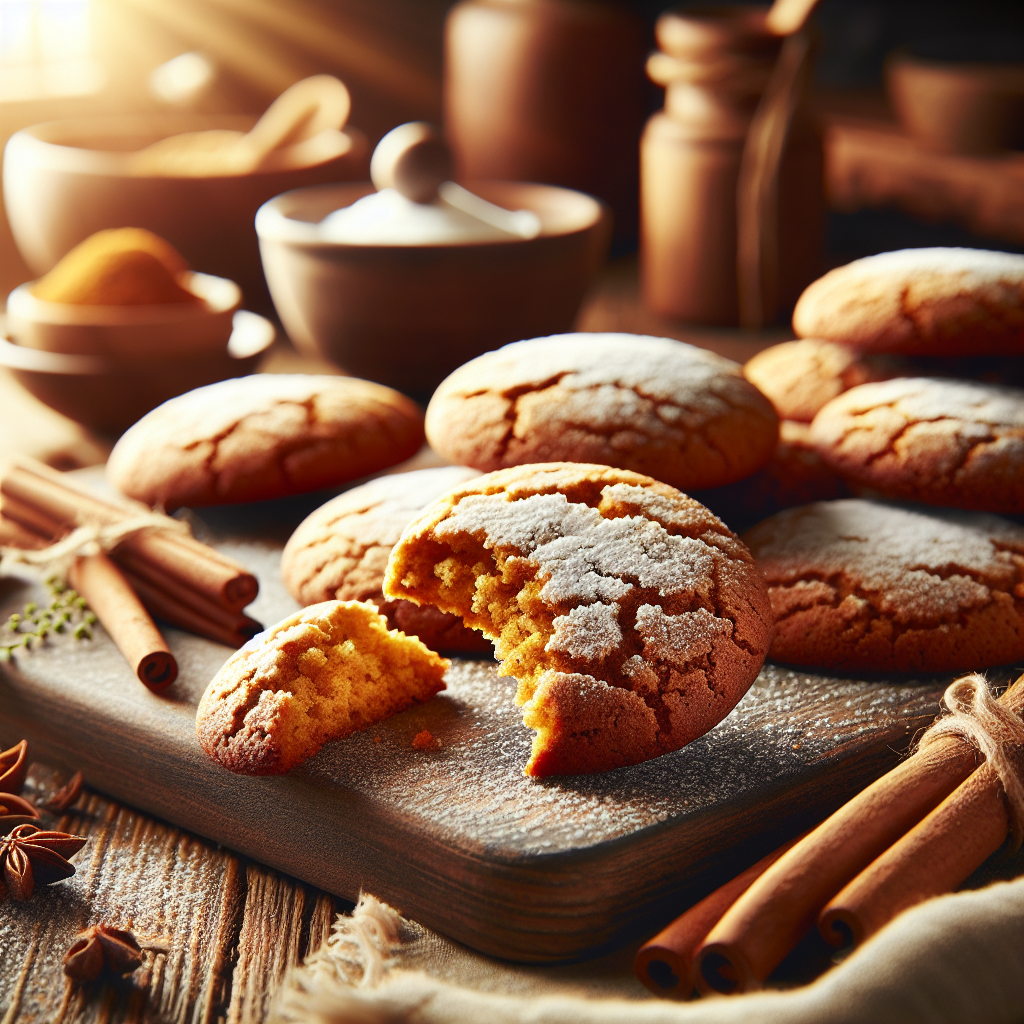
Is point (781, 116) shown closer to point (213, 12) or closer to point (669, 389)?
point (669, 389)

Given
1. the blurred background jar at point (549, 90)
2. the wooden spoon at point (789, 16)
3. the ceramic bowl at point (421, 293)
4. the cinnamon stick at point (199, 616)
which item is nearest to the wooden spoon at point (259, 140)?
the blurred background jar at point (549, 90)

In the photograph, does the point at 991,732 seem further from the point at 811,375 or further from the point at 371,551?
the point at 811,375

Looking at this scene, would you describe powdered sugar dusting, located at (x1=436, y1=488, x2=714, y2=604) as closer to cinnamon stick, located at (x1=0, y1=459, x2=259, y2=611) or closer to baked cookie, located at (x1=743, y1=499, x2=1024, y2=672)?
baked cookie, located at (x1=743, y1=499, x2=1024, y2=672)

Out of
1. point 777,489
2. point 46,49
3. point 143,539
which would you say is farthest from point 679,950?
point 46,49

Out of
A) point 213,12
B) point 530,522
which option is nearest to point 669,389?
point 530,522

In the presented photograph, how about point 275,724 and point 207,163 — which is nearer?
point 275,724

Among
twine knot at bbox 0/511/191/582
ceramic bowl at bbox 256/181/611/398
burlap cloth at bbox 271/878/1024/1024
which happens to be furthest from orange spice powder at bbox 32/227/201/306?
burlap cloth at bbox 271/878/1024/1024
